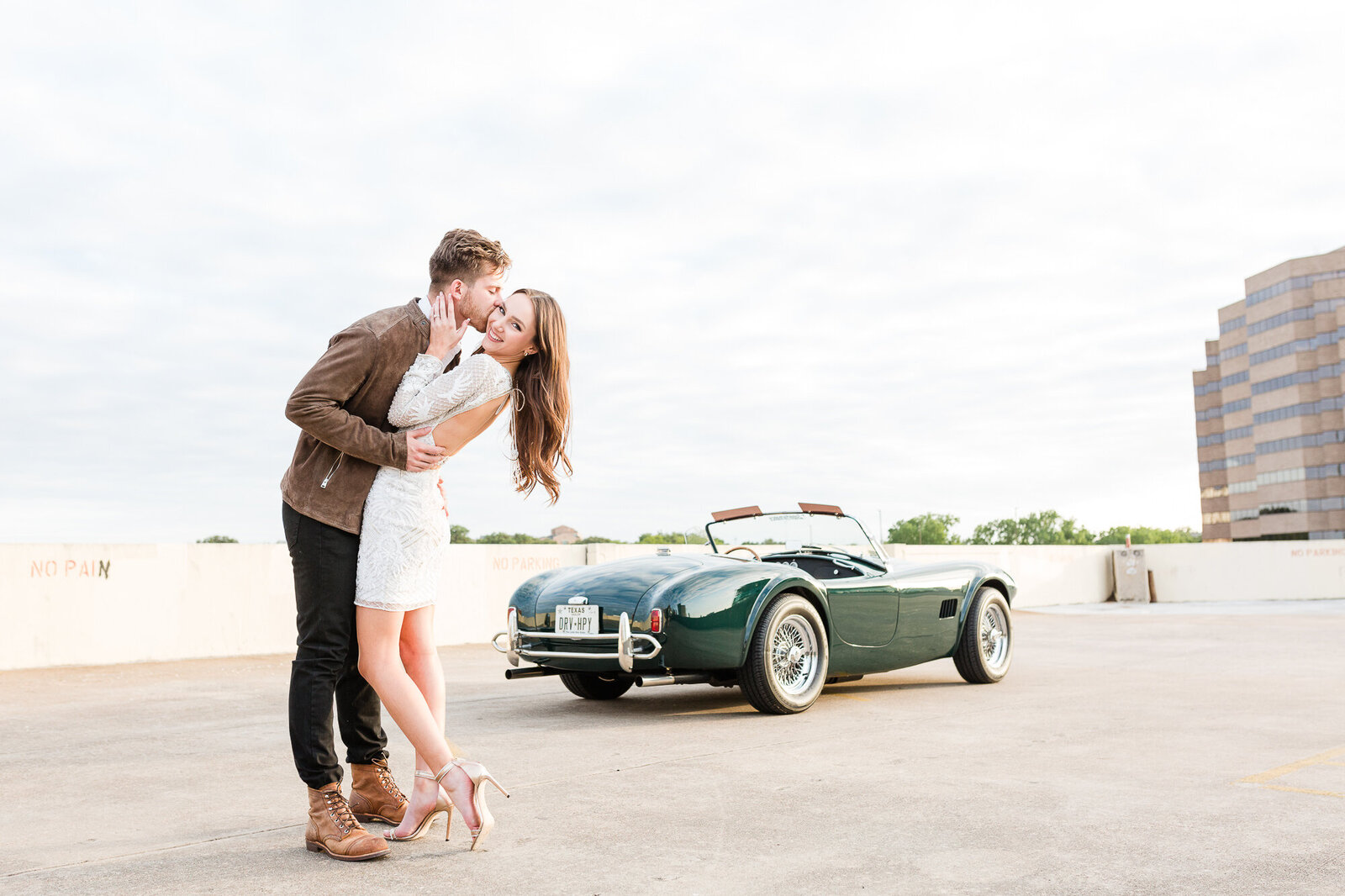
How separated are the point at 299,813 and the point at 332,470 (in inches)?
55.6

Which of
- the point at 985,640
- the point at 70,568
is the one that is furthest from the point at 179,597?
the point at 985,640

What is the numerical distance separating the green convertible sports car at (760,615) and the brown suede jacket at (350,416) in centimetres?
289

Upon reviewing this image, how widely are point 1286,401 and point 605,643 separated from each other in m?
116

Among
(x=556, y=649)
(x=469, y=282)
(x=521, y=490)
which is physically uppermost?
(x=469, y=282)

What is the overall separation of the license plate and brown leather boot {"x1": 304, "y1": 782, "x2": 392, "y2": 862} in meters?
2.92

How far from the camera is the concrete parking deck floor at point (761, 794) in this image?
305cm

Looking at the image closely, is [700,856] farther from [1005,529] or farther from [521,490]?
[1005,529]

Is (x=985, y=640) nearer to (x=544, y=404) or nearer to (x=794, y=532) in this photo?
(x=794, y=532)

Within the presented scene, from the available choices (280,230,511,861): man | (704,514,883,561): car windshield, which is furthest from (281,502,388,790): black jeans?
(704,514,883,561): car windshield

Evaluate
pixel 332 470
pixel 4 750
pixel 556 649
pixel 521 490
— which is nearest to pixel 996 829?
pixel 521 490

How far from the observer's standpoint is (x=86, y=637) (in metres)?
11.1

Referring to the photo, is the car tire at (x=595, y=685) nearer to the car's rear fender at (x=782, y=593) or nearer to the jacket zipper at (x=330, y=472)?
the car's rear fender at (x=782, y=593)

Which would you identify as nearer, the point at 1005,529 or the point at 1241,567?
the point at 1241,567

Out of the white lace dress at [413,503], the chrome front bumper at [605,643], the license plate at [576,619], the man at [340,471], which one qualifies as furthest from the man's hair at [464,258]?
the license plate at [576,619]
